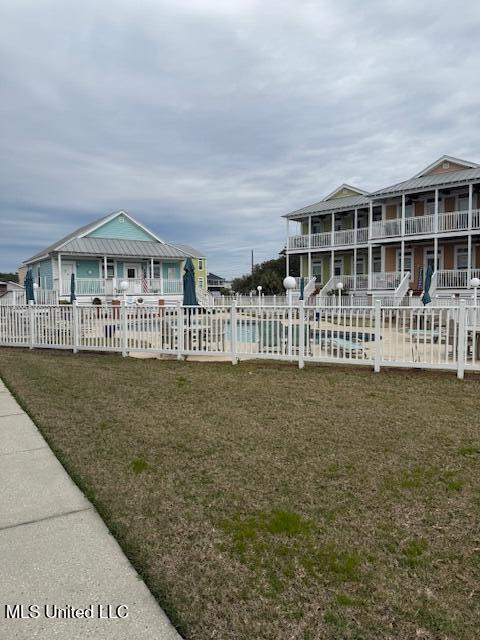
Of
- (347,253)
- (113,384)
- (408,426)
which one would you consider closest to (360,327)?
(408,426)

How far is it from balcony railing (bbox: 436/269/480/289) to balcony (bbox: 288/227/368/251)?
5.79 metres

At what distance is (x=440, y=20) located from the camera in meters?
8.89

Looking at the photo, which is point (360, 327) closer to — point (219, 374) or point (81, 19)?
point (219, 374)

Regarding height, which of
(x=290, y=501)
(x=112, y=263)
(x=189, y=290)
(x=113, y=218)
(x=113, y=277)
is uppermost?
(x=113, y=218)

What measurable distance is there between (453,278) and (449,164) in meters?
7.30

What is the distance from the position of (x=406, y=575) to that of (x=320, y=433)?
2304 mm

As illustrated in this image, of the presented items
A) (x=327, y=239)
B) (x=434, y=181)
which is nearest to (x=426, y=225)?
(x=434, y=181)

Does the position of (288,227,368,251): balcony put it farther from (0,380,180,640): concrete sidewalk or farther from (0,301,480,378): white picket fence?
(0,380,180,640): concrete sidewalk

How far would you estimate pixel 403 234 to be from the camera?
24.0 meters

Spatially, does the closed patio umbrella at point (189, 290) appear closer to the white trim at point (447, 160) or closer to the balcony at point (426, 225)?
the balcony at point (426, 225)

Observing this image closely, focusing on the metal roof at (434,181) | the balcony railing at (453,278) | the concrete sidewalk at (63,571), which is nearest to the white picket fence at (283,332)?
the concrete sidewalk at (63,571)

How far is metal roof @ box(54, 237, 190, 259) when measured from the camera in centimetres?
2652

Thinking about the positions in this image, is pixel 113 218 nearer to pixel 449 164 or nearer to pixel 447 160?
pixel 447 160

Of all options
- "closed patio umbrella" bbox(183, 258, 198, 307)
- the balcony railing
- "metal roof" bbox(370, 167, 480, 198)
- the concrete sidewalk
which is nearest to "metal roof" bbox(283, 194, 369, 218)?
"metal roof" bbox(370, 167, 480, 198)
